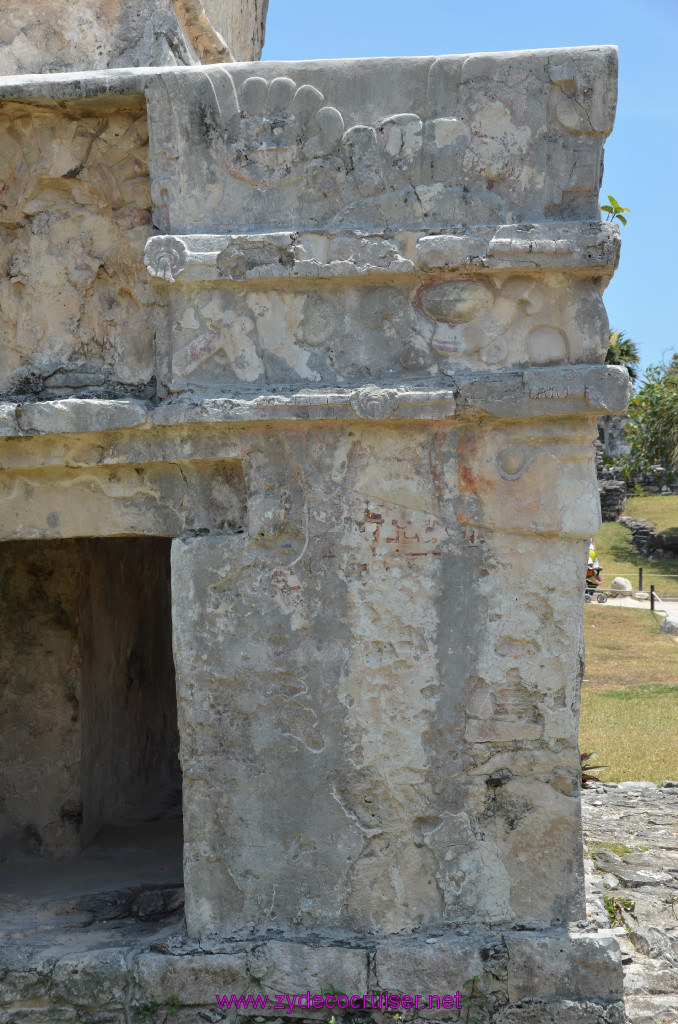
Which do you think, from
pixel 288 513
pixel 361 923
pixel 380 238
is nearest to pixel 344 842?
pixel 361 923

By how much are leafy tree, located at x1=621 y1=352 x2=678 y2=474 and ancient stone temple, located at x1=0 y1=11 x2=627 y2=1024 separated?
19.1 m

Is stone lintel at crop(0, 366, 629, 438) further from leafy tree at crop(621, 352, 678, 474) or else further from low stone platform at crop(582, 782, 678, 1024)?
leafy tree at crop(621, 352, 678, 474)

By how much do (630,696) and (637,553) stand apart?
12.6m

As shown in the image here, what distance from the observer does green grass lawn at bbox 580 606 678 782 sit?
Result: 6.94 meters

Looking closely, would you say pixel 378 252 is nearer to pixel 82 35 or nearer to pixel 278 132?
pixel 278 132

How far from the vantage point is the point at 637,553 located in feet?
70.2

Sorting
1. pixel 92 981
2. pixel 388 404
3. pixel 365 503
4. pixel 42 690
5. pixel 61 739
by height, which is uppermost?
pixel 388 404

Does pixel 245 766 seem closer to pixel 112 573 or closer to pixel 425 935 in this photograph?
pixel 425 935

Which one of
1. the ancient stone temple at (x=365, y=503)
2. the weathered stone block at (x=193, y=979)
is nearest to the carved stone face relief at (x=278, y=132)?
the ancient stone temple at (x=365, y=503)

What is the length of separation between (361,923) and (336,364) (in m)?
1.71

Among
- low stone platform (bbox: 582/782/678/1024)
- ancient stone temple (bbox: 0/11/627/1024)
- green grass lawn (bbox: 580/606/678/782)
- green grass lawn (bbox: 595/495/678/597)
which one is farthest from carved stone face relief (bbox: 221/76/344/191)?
green grass lawn (bbox: 595/495/678/597)

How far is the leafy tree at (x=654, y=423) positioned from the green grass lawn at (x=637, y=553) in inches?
52.9

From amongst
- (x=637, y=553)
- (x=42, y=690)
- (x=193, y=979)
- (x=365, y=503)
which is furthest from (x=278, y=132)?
(x=637, y=553)

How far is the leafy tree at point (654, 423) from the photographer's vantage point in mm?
21656
